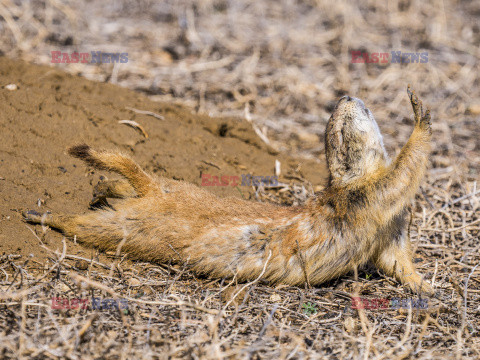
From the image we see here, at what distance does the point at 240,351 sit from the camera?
2725 mm

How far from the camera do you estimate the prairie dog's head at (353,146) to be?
3984 mm

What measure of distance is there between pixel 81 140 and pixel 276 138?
9.68 ft

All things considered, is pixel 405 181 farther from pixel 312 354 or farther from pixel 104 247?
pixel 104 247

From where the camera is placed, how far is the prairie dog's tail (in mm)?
3910

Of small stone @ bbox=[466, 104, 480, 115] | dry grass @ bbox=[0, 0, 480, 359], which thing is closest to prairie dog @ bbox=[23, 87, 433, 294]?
dry grass @ bbox=[0, 0, 480, 359]

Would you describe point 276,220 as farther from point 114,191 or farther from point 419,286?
point 114,191

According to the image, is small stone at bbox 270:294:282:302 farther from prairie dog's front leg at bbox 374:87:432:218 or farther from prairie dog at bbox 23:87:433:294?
prairie dog's front leg at bbox 374:87:432:218

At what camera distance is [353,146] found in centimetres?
400

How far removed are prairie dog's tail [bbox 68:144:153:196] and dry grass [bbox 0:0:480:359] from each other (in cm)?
62

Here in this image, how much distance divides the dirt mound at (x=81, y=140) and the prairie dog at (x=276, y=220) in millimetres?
325

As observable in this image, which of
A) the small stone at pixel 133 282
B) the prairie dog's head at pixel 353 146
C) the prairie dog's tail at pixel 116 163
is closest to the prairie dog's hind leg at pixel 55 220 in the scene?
the prairie dog's tail at pixel 116 163

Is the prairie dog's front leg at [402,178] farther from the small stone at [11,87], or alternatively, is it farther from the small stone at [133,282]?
the small stone at [11,87]

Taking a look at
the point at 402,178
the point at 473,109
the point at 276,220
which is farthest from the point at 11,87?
the point at 473,109

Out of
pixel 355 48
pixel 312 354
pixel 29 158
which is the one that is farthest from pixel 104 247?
pixel 355 48
